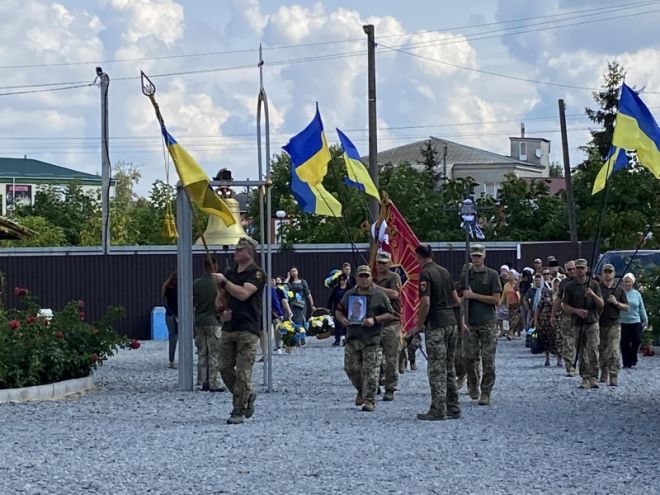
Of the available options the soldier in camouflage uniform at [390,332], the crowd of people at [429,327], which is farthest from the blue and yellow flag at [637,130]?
the soldier in camouflage uniform at [390,332]

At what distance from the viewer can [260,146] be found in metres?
18.5

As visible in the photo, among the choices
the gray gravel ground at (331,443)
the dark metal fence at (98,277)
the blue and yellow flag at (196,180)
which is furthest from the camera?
the dark metal fence at (98,277)

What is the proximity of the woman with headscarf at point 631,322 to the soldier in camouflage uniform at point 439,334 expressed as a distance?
272 inches

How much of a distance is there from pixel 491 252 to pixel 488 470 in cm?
2773

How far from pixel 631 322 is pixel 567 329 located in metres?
2.54

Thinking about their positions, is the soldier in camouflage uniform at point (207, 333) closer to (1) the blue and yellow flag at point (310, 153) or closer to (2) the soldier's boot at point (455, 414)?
(1) the blue and yellow flag at point (310, 153)

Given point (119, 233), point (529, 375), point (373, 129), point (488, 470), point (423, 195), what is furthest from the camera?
point (119, 233)

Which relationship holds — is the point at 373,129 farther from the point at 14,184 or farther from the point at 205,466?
the point at 14,184

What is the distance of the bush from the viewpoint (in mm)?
17219

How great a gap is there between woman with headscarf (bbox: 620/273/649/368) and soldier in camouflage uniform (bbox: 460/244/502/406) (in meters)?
5.35

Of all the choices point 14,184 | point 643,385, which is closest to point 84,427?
point 643,385

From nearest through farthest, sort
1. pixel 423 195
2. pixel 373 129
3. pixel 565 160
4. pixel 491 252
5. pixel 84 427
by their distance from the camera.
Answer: pixel 84 427 → pixel 373 129 → pixel 491 252 → pixel 565 160 → pixel 423 195

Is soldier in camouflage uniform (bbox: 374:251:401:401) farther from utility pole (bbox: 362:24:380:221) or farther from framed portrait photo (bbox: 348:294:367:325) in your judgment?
utility pole (bbox: 362:24:380:221)

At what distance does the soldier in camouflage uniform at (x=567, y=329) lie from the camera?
1875 centimetres
